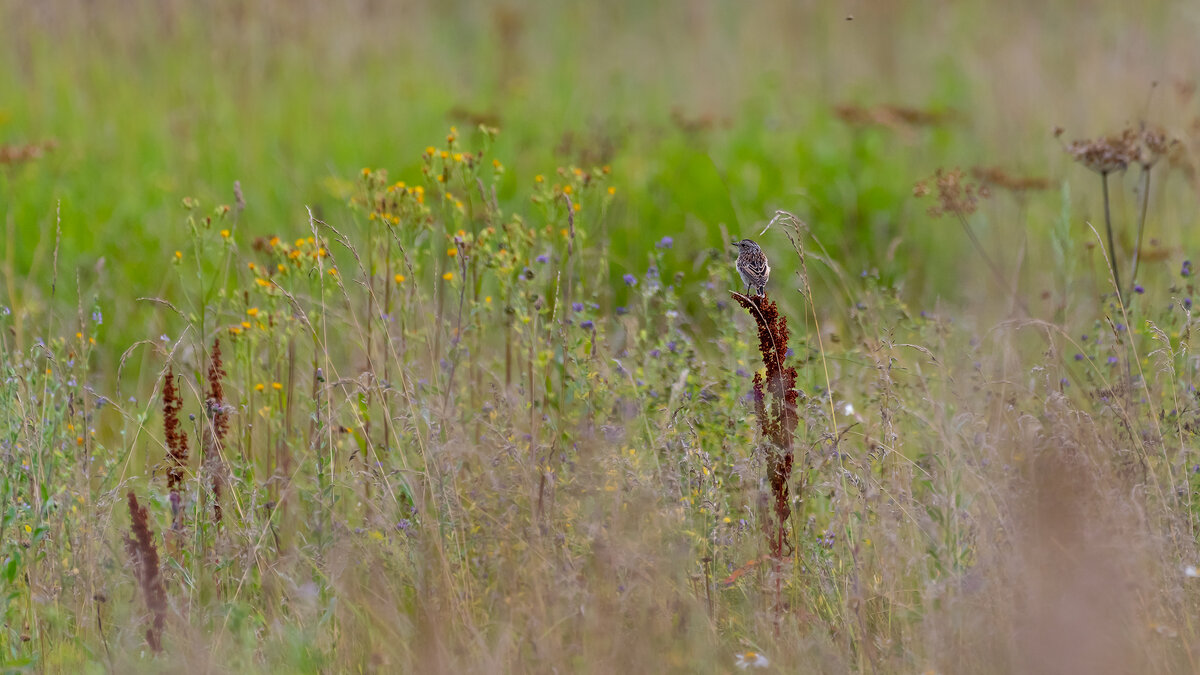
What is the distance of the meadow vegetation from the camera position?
241cm

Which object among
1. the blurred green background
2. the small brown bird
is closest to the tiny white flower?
the small brown bird

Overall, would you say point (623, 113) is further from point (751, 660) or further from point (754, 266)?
point (751, 660)

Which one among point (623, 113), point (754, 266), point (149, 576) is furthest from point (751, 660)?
point (623, 113)

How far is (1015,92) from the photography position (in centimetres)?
723

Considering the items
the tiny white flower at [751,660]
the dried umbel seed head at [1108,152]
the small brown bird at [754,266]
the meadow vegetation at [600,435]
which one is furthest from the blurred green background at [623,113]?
the tiny white flower at [751,660]

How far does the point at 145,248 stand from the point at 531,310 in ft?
9.82

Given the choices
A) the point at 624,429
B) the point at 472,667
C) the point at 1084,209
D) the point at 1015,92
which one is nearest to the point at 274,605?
the point at 472,667

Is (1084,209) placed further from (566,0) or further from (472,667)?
(566,0)

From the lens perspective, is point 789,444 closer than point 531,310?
Yes

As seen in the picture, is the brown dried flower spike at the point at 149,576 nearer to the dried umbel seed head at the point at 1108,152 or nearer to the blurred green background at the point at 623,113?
the blurred green background at the point at 623,113

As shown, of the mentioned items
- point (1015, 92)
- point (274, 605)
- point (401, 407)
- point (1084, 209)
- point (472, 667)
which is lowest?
point (472, 667)

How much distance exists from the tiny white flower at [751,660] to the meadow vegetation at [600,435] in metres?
0.02

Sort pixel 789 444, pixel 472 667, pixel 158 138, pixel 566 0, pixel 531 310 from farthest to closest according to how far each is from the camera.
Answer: pixel 566 0 < pixel 158 138 < pixel 531 310 < pixel 789 444 < pixel 472 667

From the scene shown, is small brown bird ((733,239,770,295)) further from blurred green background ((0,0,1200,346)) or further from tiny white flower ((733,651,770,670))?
blurred green background ((0,0,1200,346))
